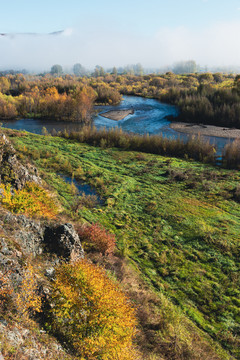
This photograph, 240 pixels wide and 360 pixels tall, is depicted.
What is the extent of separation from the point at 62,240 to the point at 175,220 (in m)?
8.21

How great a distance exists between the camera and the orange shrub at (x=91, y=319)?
4.89 m

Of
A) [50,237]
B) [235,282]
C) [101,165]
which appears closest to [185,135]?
[101,165]

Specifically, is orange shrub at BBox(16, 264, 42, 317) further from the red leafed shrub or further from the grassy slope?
the grassy slope

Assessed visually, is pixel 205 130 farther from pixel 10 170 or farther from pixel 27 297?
pixel 27 297

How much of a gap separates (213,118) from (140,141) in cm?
1975

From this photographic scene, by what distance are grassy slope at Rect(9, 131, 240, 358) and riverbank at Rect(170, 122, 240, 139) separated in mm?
13637

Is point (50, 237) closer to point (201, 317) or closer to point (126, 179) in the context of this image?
point (201, 317)

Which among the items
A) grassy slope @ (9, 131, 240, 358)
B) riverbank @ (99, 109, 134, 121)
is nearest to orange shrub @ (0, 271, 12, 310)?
grassy slope @ (9, 131, 240, 358)

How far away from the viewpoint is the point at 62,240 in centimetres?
832

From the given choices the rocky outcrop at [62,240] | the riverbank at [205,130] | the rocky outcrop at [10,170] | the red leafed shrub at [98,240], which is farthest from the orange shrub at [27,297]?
the riverbank at [205,130]

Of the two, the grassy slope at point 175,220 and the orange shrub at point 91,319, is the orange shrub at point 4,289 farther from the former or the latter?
the grassy slope at point 175,220

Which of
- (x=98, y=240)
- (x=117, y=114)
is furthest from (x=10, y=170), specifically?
(x=117, y=114)

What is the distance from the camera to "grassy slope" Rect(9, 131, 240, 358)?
9.06 meters

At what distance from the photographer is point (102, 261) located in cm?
970
